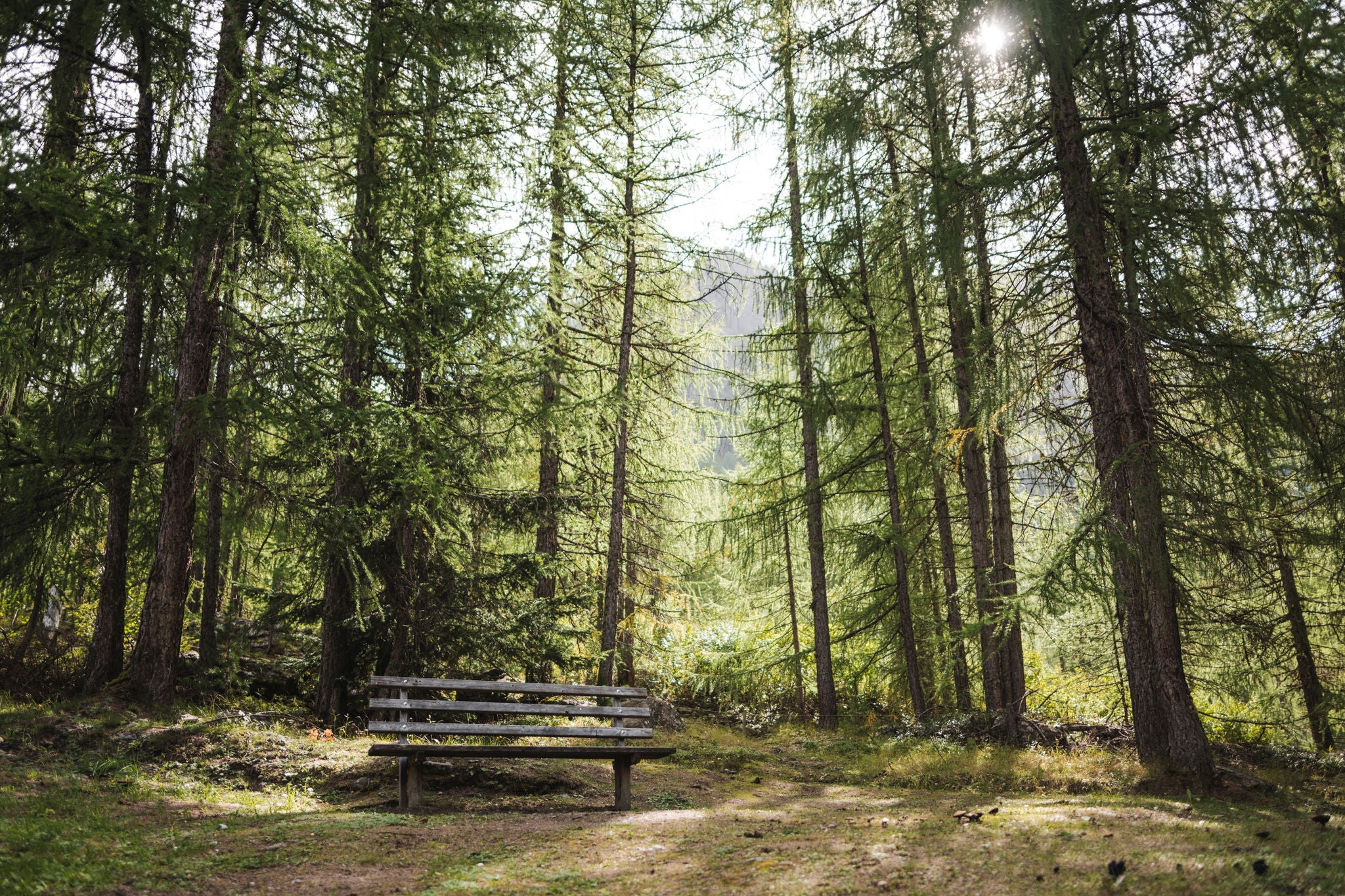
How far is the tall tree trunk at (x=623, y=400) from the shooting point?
13.3 m

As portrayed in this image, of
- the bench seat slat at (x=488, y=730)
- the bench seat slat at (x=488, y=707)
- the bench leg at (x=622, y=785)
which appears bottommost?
the bench leg at (x=622, y=785)

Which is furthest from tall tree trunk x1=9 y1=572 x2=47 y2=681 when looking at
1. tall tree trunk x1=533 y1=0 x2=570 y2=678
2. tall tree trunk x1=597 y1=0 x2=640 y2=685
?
tall tree trunk x1=597 y1=0 x2=640 y2=685

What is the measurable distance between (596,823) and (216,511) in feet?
33.6

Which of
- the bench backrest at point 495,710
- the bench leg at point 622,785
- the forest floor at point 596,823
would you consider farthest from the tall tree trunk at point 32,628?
the bench leg at point 622,785

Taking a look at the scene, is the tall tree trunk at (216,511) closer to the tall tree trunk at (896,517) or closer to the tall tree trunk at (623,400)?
the tall tree trunk at (623,400)

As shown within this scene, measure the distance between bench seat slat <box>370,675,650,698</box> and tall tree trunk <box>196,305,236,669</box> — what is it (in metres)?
4.01

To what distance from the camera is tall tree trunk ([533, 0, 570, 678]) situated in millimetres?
11359

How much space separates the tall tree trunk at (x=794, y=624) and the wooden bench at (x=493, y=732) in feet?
27.6

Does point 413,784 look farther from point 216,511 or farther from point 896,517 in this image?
point 896,517

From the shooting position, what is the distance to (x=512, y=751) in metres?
6.87

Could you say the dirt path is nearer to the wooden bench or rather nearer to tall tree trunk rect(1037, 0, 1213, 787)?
the wooden bench

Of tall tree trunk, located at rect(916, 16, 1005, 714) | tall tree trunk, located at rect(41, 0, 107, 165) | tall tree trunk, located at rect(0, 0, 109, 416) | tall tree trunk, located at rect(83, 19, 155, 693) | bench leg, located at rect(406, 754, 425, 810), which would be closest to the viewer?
tall tree trunk, located at rect(41, 0, 107, 165)

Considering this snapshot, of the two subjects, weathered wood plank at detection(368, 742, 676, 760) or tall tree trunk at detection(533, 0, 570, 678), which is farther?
tall tree trunk at detection(533, 0, 570, 678)

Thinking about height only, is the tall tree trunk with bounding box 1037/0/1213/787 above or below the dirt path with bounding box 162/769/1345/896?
above
